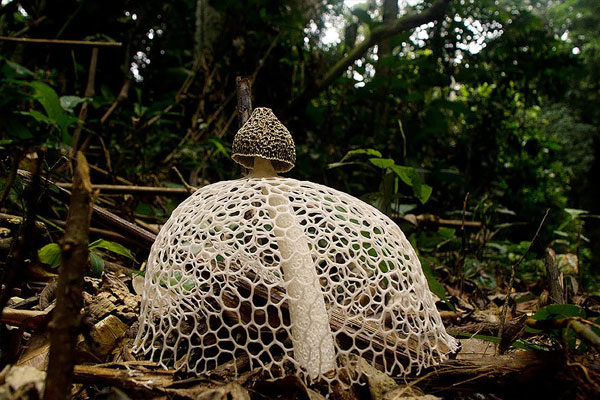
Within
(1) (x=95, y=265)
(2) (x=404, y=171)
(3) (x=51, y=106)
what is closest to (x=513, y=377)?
(2) (x=404, y=171)

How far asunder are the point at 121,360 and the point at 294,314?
55 cm

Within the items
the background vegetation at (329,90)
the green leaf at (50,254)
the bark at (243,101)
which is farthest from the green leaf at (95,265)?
the background vegetation at (329,90)

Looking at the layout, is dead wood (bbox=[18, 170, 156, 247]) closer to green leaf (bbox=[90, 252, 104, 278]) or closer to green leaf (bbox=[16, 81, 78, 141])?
green leaf (bbox=[90, 252, 104, 278])

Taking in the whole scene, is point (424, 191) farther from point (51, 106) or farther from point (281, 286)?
point (51, 106)

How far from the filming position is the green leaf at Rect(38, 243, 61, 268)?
4.64ft

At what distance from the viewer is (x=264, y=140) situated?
1378 mm

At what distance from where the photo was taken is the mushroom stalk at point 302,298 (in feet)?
4.06

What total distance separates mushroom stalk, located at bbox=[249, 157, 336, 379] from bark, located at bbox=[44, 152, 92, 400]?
0.60 metres

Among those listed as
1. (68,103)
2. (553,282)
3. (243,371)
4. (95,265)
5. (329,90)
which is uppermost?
(329,90)

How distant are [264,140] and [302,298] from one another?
0.52 metres

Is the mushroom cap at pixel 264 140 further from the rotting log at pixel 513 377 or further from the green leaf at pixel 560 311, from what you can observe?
the green leaf at pixel 560 311

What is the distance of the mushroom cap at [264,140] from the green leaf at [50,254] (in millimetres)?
688

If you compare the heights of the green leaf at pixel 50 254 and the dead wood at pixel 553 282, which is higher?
the dead wood at pixel 553 282

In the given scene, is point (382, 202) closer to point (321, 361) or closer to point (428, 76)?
point (321, 361)
